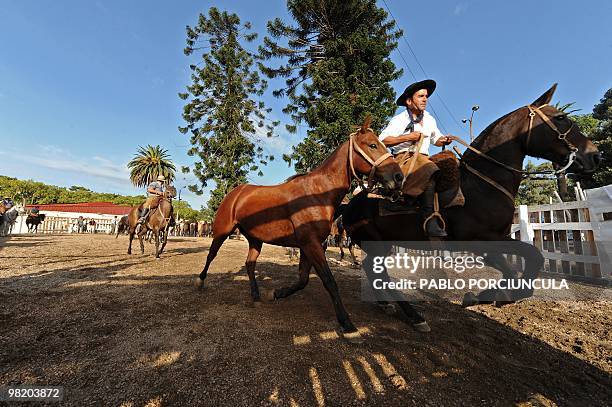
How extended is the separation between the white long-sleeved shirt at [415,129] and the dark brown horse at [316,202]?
1.67ft

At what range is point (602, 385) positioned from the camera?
2.28 metres

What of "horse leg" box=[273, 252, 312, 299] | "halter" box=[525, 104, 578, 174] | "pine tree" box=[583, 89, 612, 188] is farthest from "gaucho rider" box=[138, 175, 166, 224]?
"pine tree" box=[583, 89, 612, 188]

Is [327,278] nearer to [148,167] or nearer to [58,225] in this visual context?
[58,225]

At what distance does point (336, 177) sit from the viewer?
11.9 ft

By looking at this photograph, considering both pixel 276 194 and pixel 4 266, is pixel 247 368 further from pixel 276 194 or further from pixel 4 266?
pixel 4 266

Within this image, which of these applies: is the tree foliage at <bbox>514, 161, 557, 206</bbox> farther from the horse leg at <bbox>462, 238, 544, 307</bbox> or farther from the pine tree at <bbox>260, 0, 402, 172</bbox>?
the horse leg at <bbox>462, 238, 544, 307</bbox>

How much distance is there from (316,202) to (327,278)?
0.97 metres

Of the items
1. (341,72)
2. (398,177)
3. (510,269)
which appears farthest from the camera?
(341,72)

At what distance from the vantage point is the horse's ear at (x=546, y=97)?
11.5ft

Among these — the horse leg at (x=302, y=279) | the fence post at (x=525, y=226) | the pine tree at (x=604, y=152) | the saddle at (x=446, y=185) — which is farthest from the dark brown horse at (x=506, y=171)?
the pine tree at (x=604, y=152)

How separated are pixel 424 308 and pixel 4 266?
30.6 ft

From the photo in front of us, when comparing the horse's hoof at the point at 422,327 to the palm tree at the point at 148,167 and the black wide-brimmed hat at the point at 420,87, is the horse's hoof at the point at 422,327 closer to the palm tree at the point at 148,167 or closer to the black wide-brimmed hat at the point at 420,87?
the black wide-brimmed hat at the point at 420,87

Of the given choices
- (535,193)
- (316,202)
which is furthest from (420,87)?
(535,193)

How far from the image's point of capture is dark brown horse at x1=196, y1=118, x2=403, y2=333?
3.26 metres
